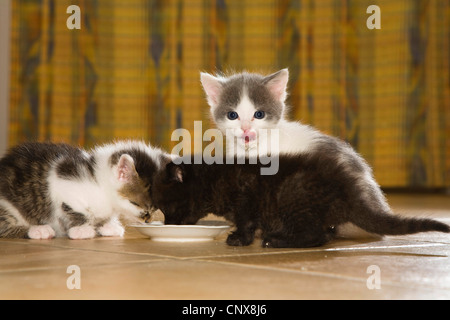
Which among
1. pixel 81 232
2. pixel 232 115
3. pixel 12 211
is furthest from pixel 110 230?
pixel 232 115

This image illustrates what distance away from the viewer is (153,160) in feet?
7.04

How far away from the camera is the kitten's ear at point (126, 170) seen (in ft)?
6.77

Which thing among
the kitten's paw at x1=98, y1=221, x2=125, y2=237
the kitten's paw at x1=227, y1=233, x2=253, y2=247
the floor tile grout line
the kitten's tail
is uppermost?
the kitten's tail

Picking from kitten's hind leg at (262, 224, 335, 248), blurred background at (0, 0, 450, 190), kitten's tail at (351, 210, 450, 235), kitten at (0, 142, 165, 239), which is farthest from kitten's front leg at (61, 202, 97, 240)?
blurred background at (0, 0, 450, 190)

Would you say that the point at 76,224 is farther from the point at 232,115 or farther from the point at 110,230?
the point at 232,115

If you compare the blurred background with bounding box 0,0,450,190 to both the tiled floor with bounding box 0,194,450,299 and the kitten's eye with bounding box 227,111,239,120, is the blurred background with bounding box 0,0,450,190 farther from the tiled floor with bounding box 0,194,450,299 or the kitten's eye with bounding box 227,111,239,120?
the tiled floor with bounding box 0,194,450,299

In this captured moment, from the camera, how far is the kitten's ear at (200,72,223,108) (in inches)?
107

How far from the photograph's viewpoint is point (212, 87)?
275 centimetres

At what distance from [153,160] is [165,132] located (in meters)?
2.87

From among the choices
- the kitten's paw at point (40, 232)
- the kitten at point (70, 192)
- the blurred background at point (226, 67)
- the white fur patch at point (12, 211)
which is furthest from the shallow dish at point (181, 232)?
the blurred background at point (226, 67)

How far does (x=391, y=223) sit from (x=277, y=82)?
1168 millimetres

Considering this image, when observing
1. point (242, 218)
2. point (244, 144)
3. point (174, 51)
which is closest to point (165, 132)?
point (174, 51)

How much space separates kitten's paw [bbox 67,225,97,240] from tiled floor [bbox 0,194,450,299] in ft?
0.54
